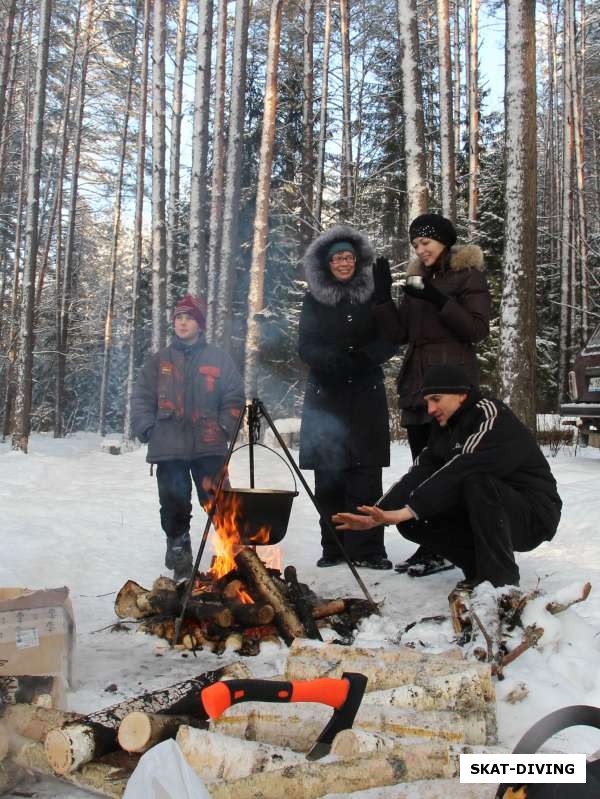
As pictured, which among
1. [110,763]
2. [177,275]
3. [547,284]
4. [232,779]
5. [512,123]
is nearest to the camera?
[232,779]

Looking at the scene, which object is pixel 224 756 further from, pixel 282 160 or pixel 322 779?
pixel 282 160

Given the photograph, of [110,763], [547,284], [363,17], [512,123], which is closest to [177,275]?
[363,17]

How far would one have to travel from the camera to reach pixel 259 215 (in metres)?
13.2

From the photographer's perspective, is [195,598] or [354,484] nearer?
[195,598]

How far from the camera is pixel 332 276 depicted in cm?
509

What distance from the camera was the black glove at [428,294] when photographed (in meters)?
4.45

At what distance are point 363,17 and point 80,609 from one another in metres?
22.4

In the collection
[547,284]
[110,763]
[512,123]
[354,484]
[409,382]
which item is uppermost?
[547,284]

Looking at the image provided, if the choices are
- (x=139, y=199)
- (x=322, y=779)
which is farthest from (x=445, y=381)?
(x=139, y=199)

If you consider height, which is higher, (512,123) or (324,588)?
(512,123)

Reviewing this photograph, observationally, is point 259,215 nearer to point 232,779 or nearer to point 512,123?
point 512,123

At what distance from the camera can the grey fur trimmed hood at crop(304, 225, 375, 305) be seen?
504cm

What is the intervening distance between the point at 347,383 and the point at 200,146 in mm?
10461

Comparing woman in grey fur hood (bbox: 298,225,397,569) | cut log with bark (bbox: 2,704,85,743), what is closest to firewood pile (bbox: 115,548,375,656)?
woman in grey fur hood (bbox: 298,225,397,569)
